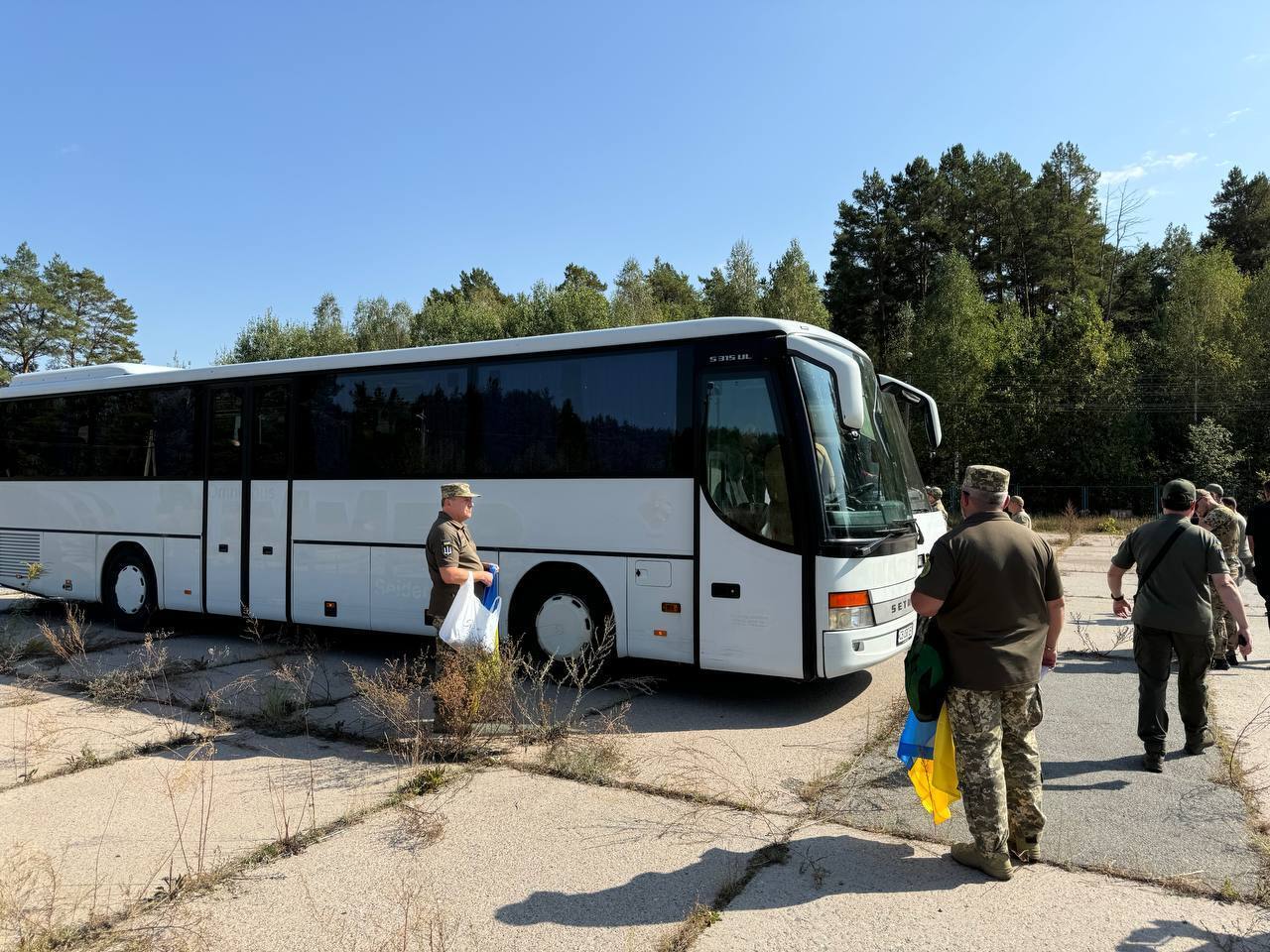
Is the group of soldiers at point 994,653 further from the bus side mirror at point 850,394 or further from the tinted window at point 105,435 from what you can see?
the tinted window at point 105,435

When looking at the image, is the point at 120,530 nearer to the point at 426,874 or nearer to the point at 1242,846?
the point at 426,874

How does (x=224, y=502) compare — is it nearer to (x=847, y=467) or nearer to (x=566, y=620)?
(x=566, y=620)

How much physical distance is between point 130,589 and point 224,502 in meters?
2.13

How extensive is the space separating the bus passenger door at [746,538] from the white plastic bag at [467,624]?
188 centimetres

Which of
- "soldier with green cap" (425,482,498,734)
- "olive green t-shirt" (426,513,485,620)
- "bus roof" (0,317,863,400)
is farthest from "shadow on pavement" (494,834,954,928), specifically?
"bus roof" (0,317,863,400)

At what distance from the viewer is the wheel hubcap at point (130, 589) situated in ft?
34.7

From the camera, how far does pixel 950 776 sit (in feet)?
13.9

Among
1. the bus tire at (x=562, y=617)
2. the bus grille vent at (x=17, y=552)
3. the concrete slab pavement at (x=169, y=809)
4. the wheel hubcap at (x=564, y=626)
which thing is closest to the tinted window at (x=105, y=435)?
the bus grille vent at (x=17, y=552)

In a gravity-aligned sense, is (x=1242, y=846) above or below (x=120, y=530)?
below

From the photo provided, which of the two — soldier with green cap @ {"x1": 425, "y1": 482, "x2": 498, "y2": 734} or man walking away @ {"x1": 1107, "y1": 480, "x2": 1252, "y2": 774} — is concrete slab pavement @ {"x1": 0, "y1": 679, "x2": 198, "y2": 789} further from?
man walking away @ {"x1": 1107, "y1": 480, "x2": 1252, "y2": 774}

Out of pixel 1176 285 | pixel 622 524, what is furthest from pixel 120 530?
pixel 1176 285

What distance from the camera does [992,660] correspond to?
4059mm

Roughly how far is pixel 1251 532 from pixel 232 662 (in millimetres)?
10879

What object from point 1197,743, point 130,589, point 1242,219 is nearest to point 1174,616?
point 1197,743
